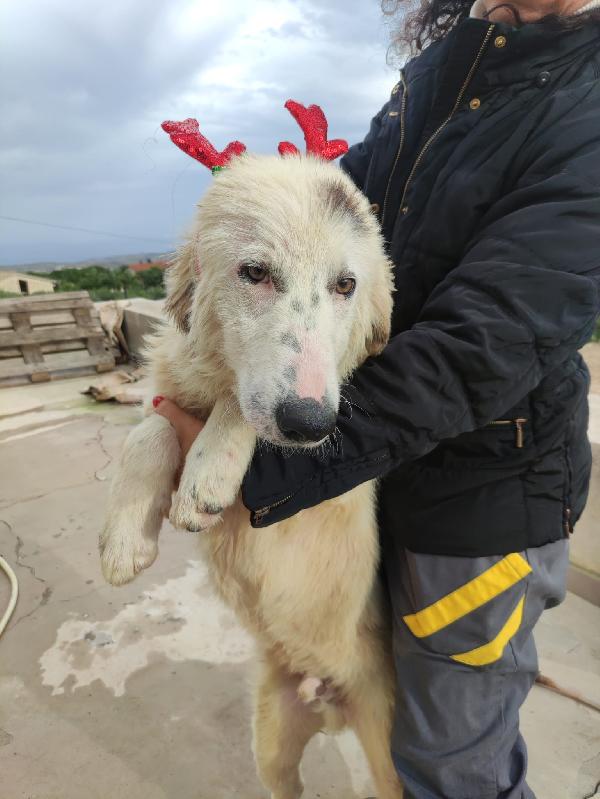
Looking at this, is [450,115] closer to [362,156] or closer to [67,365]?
[362,156]

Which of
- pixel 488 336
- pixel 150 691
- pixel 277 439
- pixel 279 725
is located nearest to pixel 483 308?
pixel 488 336

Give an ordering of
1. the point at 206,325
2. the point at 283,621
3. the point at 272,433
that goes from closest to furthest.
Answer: the point at 272,433
the point at 206,325
the point at 283,621

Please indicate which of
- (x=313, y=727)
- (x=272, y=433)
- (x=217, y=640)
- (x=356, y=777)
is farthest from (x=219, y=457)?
(x=217, y=640)

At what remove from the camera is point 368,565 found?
5.38ft

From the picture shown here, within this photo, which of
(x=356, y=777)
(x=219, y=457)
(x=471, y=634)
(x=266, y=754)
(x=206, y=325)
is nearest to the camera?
(x=219, y=457)

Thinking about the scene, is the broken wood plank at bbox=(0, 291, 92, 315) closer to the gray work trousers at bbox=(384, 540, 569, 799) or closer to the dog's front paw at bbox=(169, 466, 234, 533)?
the dog's front paw at bbox=(169, 466, 234, 533)

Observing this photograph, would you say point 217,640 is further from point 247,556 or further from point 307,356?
point 307,356

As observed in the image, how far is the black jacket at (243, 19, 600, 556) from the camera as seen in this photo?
1.07 metres

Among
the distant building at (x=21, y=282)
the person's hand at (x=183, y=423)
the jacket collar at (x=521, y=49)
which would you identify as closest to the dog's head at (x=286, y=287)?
the person's hand at (x=183, y=423)

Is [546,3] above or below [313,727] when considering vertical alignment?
above

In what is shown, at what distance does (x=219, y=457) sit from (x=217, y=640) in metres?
1.91

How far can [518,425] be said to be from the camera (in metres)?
1.31

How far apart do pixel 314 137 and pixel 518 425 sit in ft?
3.41

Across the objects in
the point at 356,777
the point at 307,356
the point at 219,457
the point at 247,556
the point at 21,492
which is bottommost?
the point at 356,777
